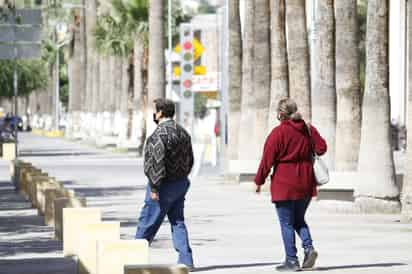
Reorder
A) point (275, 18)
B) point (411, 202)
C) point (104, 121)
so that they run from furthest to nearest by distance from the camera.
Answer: point (104, 121) → point (275, 18) → point (411, 202)

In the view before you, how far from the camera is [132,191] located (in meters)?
36.4

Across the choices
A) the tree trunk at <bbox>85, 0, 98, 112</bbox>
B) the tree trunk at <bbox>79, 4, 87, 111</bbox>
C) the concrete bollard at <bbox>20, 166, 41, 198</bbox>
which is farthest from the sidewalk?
the tree trunk at <bbox>79, 4, 87, 111</bbox>

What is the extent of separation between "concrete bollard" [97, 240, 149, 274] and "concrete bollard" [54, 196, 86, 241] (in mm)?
7756

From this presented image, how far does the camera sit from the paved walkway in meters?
18.2

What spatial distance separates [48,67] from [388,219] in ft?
408

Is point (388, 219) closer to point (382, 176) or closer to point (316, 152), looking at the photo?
point (382, 176)

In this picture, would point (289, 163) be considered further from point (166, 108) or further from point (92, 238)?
point (92, 238)

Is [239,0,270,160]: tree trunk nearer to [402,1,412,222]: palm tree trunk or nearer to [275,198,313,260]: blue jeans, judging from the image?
[402,1,412,222]: palm tree trunk

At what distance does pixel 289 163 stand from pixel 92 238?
222 cm

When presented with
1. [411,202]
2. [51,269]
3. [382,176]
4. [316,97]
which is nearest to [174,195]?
[51,269]

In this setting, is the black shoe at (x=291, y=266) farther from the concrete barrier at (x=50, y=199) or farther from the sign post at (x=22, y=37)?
the sign post at (x=22, y=37)

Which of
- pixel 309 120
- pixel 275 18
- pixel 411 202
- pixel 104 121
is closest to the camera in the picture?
pixel 411 202

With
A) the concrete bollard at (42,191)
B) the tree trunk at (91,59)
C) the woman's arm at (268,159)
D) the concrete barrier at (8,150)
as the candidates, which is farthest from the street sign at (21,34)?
the tree trunk at (91,59)

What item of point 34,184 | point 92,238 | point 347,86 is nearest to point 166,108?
point 92,238
